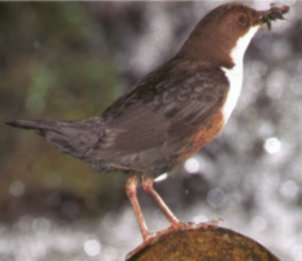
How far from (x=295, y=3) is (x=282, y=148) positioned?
149 cm

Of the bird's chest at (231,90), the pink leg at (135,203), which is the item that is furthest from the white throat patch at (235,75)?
the pink leg at (135,203)

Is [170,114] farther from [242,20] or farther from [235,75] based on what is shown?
[242,20]

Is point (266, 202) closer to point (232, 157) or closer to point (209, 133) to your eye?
point (232, 157)

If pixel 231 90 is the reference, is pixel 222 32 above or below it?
above

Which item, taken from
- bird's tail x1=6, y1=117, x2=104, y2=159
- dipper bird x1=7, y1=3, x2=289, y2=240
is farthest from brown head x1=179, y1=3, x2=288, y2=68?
bird's tail x1=6, y1=117, x2=104, y2=159

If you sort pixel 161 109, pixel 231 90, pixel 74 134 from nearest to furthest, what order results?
pixel 74 134
pixel 161 109
pixel 231 90

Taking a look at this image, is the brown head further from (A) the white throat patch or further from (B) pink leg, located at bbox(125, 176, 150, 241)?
(B) pink leg, located at bbox(125, 176, 150, 241)

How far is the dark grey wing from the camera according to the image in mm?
5238

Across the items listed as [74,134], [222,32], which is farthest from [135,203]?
[222,32]

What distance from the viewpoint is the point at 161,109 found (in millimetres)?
A: 5328

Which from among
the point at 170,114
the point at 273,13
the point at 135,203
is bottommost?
the point at 135,203

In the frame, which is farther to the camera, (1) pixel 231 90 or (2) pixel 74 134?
(1) pixel 231 90

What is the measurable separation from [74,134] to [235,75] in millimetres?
915

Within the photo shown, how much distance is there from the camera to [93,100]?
9.98 metres
